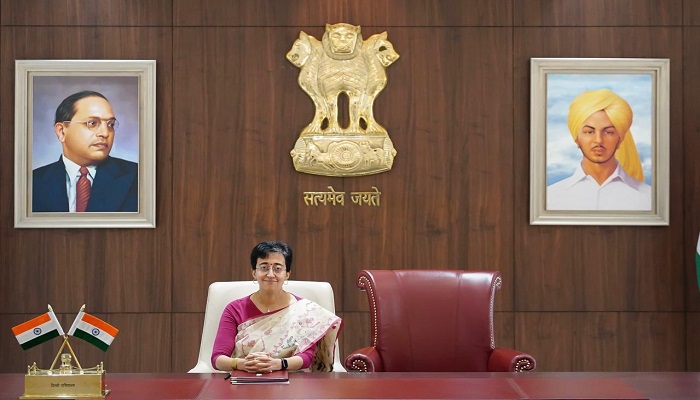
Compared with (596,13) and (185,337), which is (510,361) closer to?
(185,337)

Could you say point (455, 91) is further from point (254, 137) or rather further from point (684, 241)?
point (684, 241)

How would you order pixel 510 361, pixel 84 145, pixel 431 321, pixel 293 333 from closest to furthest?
pixel 293 333
pixel 510 361
pixel 431 321
pixel 84 145

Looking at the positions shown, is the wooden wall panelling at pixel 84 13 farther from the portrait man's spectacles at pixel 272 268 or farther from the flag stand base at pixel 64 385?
the flag stand base at pixel 64 385

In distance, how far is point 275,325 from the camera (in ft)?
11.6

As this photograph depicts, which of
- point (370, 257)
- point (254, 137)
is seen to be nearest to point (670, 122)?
point (370, 257)

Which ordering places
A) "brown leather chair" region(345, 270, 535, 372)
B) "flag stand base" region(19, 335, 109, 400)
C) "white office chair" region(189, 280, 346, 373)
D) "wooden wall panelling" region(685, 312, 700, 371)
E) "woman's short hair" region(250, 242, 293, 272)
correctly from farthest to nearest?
1. "wooden wall panelling" region(685, 312, 700, 371)
2. "brown leather chair" region(345, 270, 535, 372)
3. "white office chair" region(189, 280, 346, 373)
4. "woman's short hair" region(250, 242, 293, 272)
5. "flag stand base" region(19, 335, 109, 400)

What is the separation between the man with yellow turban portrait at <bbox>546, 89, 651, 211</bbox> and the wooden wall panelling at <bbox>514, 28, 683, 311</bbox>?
0.62 ft

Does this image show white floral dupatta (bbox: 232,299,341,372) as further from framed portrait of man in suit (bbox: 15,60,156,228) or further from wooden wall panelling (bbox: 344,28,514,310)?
framed portrait of man in suit (bbox: 15,60,156,228)

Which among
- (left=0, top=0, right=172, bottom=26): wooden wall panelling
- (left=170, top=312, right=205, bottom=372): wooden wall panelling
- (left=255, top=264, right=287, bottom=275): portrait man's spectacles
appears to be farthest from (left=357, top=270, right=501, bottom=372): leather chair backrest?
(left=0, top=0, right=172, bottom=26): wooden wall panelling

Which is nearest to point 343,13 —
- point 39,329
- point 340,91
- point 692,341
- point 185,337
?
point 340,91

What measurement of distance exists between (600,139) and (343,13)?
171 cm

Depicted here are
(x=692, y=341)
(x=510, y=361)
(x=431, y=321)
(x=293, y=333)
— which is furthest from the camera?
(x=692, y=341)

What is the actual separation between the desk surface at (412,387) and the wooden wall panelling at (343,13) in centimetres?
272

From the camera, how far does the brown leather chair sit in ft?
13.5
